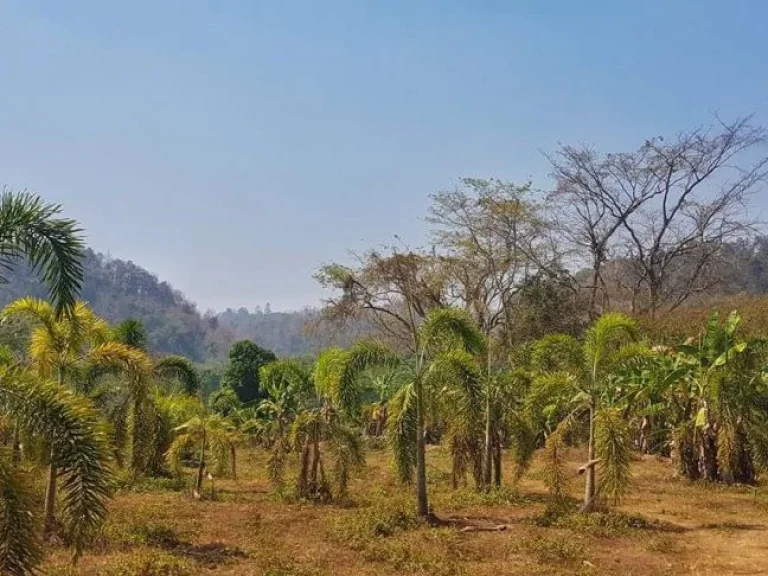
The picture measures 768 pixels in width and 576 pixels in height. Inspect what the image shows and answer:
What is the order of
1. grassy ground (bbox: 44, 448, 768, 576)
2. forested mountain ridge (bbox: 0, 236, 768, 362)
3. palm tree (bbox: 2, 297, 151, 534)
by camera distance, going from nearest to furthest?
grassy ground (bbox: 44, 448, 768, 576) → palm tree (bbox: 2, 297, 151, 534) → forested mountain ridge (bbox: 0, 236, 768, 362)

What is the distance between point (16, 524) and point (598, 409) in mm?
9667

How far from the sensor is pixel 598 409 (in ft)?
40.9

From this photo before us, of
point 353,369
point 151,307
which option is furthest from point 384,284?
point 151,307

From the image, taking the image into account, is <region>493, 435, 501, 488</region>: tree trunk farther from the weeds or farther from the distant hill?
the distant hill

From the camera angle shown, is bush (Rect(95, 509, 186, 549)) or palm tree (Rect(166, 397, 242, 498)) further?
palm tree (Rect(166, 397, 242, 498))

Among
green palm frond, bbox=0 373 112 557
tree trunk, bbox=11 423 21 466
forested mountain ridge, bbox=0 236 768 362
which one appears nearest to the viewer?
green palm frond, bbox=0 373 112 557

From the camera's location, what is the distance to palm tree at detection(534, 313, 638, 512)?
11484mm

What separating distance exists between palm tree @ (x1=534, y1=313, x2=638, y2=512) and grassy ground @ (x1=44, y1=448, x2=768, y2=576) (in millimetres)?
855

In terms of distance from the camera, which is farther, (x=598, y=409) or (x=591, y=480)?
(x=591, y=480)

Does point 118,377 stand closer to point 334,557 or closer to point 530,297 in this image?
point 334,557

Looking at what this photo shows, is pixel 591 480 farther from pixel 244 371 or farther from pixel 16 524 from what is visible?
pixel 244 371

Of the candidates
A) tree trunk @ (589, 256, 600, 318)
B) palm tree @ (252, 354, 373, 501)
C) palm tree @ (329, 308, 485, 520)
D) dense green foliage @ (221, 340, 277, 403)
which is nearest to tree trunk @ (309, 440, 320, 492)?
palm tree @ (252, 354, 373, 501)

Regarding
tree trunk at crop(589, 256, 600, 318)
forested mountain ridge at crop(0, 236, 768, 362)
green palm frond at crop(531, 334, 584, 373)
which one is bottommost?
green palm frond at crop(531, 334, 584, 373)

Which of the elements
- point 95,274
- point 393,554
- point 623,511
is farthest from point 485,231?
point 95,274
